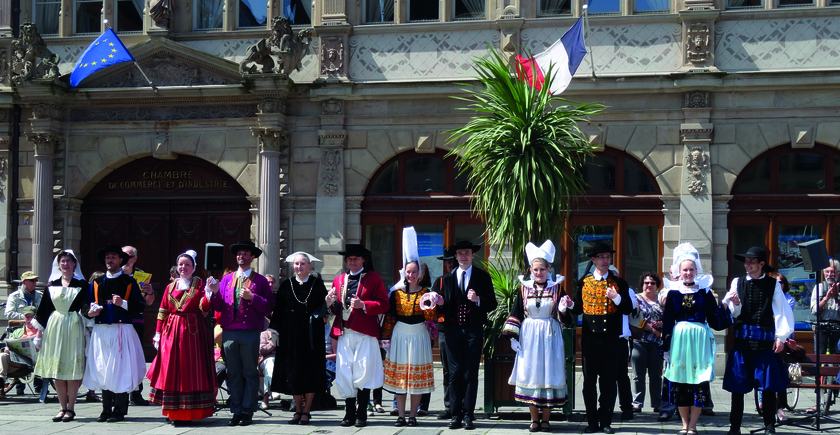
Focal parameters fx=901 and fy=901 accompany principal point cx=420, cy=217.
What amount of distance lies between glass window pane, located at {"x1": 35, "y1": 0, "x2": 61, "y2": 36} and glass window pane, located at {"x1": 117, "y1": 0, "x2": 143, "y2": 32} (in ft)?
4.24

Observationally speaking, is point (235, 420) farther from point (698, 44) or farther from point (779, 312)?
point (698, 44)

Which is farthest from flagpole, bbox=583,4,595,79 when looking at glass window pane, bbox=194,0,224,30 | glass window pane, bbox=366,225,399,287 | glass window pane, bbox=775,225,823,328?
glass window pane, bbox=194,0,224,30

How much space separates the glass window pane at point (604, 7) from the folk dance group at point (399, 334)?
6.93m

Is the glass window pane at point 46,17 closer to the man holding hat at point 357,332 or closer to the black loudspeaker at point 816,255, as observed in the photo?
the man holding hat at point 357,332

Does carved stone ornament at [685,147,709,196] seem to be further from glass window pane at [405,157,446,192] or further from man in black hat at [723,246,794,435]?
man in black hat at [723,246,794,435]

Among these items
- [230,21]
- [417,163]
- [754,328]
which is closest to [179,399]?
[754,328]

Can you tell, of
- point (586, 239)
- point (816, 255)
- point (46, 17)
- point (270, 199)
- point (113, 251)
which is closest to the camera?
point (816, 255)

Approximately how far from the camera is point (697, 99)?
47.6 ft

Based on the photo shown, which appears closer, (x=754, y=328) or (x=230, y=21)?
(x=754, y=328)

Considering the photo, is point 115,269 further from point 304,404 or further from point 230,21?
point 230,21

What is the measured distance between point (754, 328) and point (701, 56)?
6848 millimetres

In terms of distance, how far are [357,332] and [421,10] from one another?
8.09m

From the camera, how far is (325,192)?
15594 millimetres

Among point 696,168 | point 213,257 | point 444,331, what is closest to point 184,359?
point 213,257
